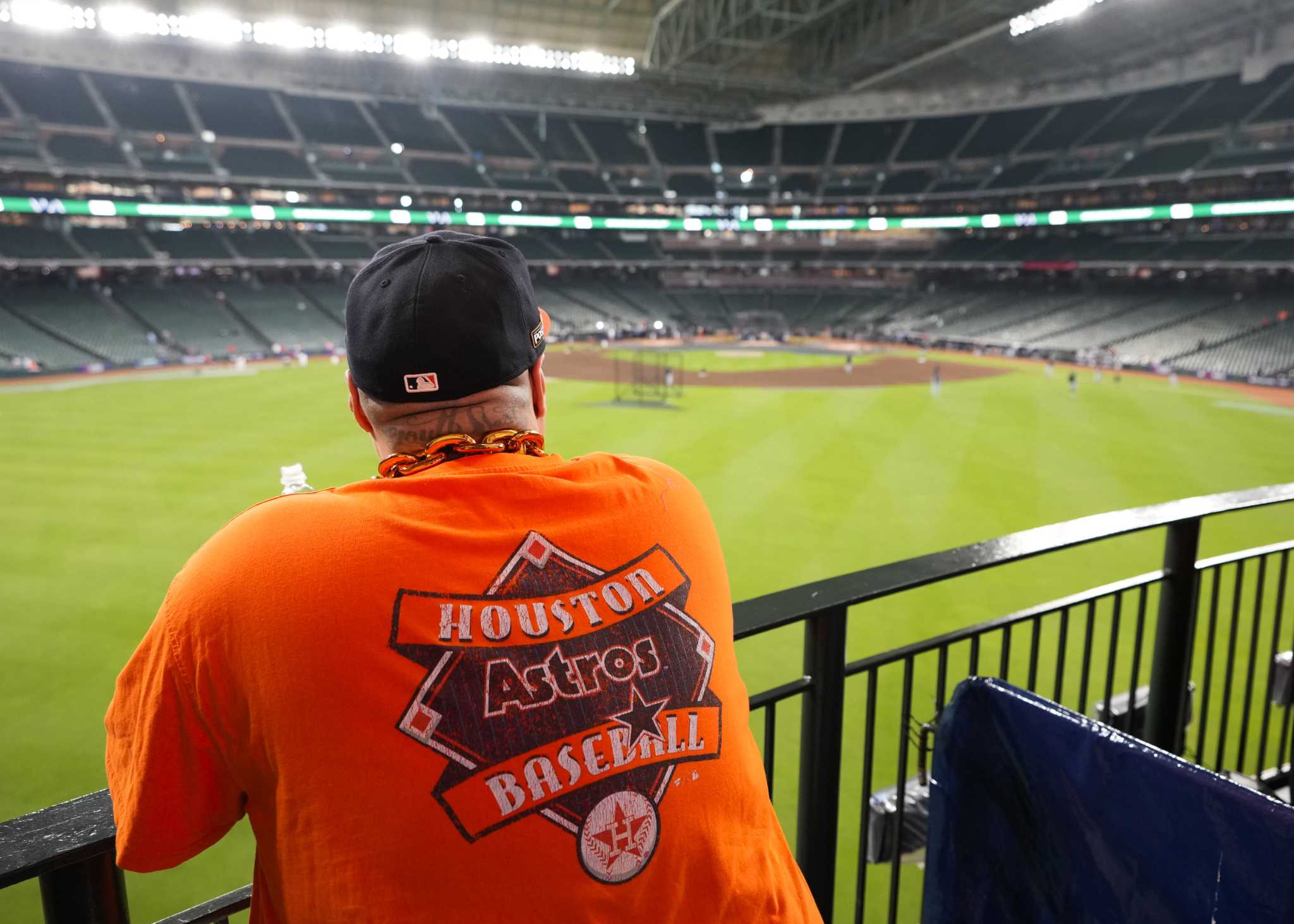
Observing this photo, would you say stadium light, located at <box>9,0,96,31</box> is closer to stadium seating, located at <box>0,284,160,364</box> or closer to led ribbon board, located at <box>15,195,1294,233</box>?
led ribbon board, located at <box>15,195,1294,233</box>

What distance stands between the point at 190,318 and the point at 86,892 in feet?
181

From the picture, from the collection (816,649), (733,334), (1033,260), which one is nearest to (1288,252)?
(1033,260)

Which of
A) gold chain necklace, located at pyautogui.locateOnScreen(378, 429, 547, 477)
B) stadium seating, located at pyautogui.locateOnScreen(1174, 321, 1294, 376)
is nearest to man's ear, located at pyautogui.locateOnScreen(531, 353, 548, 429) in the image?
gold chain necklace, located at pyautogui.locateOnScreen(378, 429, 547, 477)

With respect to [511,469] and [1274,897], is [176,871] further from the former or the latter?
[1274,897]

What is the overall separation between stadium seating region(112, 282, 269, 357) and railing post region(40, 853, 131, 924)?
49.1 m

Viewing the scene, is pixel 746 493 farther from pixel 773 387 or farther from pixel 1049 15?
pixel 1049 15

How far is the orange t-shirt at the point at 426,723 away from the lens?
1.28m

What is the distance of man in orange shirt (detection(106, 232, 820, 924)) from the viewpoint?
1.28 metres

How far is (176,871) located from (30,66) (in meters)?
60.5

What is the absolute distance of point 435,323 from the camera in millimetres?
1588

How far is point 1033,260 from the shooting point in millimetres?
58625

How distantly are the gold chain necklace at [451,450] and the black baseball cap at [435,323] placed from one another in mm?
98

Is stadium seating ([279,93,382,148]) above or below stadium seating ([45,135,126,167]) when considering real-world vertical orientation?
above

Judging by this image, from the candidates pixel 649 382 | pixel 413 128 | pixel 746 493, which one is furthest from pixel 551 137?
pixel 746 493
